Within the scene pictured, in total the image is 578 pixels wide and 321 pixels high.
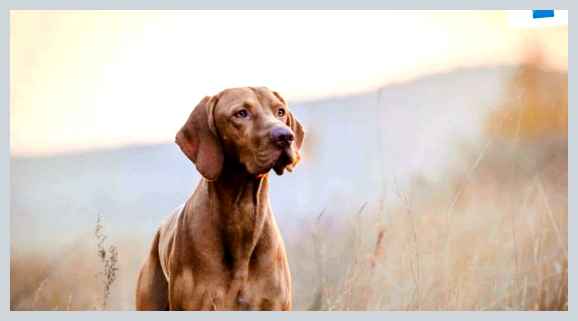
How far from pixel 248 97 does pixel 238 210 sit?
0.72 meters

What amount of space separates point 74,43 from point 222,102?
1.52 meters

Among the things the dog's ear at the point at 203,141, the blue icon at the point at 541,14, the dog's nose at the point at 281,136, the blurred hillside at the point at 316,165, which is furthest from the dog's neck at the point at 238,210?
the blue icon at the point at 541,14

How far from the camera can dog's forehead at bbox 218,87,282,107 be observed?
5.82m

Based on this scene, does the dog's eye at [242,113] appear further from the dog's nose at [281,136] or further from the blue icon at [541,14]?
the blue icon at [541,14]

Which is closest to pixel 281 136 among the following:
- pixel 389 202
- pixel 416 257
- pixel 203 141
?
pixel 203 141

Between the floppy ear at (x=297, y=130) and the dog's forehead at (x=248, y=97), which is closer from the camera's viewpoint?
the dog's forehead at (x=248, y=97)

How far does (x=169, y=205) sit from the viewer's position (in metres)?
6.80

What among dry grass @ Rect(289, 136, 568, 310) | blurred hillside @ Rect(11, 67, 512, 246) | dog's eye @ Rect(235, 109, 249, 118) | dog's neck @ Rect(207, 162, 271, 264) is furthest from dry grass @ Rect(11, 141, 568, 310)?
dog's eye @ Rect(235, 109, 249, 118)

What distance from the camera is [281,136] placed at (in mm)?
5543

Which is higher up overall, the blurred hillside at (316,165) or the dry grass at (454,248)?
the blurred hillside at (316,165)

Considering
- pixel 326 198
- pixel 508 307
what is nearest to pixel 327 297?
pixel 326 198

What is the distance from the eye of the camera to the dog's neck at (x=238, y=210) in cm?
589

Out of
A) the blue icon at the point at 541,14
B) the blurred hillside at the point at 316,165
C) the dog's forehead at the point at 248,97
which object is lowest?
the blurred hillside at the point at 316,165

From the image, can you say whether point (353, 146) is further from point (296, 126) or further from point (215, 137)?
point (215, 137)
